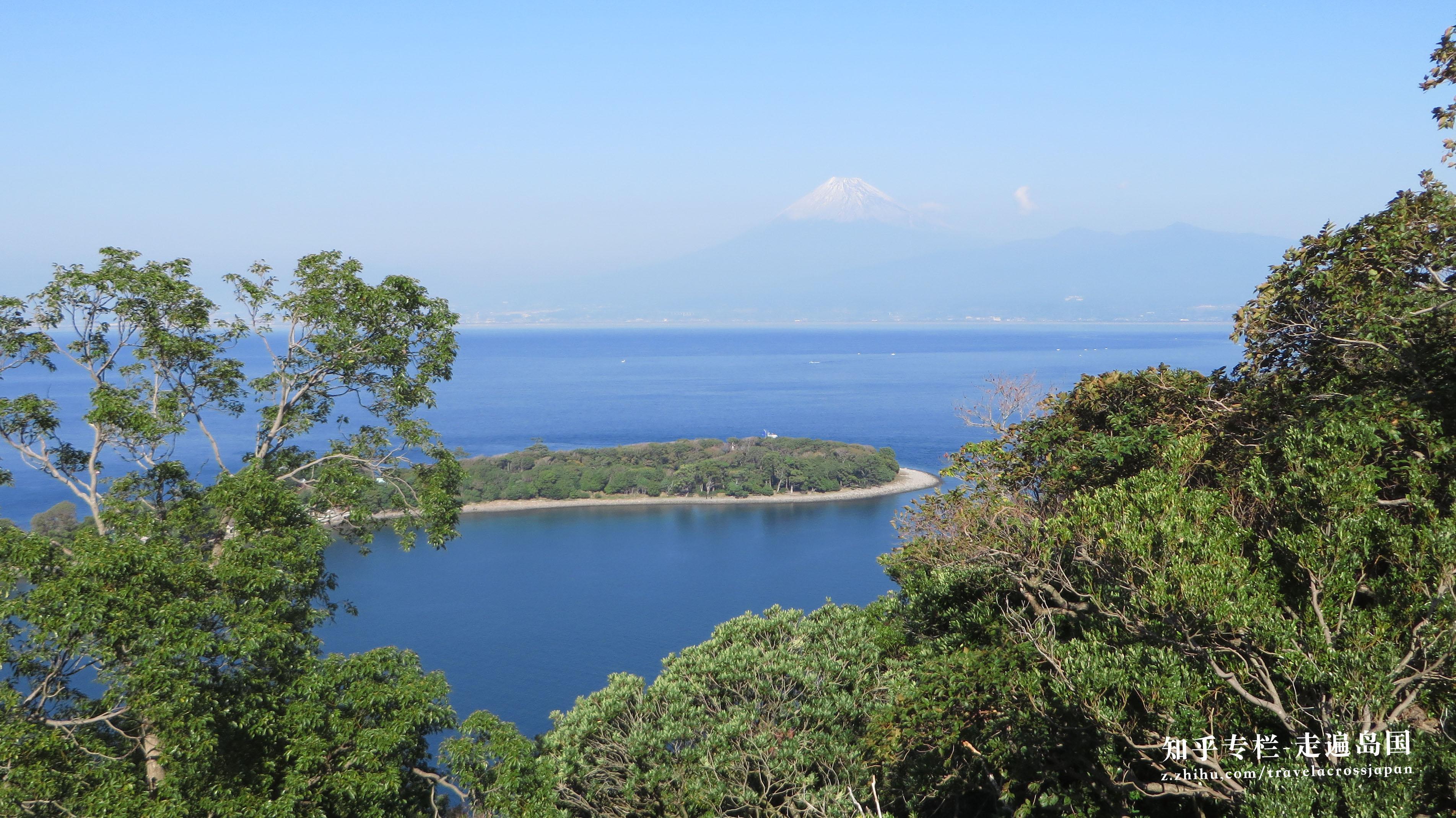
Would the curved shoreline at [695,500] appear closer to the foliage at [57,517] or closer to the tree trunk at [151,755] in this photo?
the foliage at [57,517]

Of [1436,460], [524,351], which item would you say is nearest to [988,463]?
[1436,460]

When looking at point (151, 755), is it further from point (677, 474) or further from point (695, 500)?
point (677, 474)

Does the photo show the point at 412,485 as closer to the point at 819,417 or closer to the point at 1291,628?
the point at 1291,628

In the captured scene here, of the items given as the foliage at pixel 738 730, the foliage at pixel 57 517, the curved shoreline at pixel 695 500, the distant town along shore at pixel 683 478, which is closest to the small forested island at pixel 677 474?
the distant town along shore at pixel 683 478

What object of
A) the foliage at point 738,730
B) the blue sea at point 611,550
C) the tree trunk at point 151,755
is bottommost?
the blue sea at point 611,550

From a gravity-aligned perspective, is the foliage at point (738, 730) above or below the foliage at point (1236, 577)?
below

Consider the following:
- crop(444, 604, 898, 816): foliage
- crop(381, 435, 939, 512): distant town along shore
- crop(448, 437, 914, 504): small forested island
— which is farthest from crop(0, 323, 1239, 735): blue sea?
crop(444, 604, 898, 816): foliage
